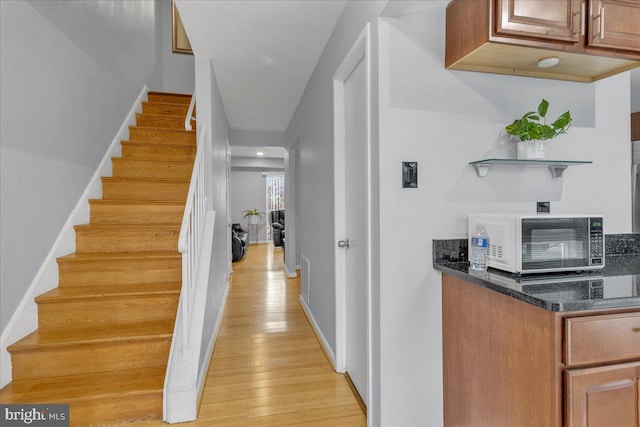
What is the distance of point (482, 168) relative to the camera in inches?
63.1

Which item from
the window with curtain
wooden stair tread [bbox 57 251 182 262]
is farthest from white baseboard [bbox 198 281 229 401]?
the window with curtain

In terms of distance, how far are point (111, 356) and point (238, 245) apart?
15.1 ft

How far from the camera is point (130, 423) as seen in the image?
174cm

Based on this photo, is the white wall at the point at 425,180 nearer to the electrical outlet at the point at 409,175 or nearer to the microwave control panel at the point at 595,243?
the electrical outlet at the point at 409,175

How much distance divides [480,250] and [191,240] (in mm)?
1690

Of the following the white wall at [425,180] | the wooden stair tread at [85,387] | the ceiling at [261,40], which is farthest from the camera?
the ceiling at [261,40]

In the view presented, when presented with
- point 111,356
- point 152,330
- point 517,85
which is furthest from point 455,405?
point 111,356

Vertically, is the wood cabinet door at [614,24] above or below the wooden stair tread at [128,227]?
above

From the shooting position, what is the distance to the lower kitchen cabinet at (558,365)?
39.4 inches

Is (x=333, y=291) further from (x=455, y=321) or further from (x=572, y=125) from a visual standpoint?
(x=572, y=125)

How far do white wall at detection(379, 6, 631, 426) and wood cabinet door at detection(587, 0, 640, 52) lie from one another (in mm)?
315

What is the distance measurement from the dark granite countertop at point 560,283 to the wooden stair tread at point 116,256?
6.51ft

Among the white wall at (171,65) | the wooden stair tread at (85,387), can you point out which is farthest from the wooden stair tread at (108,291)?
the white wall at (171,65)

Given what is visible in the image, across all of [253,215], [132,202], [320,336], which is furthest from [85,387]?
[253,215]
